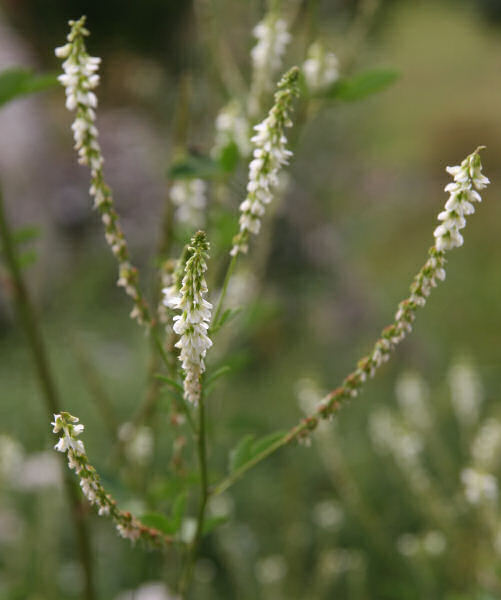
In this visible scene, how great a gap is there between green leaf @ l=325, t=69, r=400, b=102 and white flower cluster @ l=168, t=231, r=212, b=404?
499 millimetres

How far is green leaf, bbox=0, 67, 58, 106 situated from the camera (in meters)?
0.91

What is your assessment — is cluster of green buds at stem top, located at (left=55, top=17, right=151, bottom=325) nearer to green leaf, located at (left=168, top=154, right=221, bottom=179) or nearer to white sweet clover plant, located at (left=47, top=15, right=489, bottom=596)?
white sweet clover plant, located at (left=47, top=15, right=489, bottom=596)

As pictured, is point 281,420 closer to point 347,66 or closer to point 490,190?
point 347,66

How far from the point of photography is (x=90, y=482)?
0.60 metres

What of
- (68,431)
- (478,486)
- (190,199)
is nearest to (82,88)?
(68,431)

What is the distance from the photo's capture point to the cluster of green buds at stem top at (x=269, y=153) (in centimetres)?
62

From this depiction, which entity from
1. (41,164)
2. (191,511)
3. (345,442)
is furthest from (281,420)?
(41,164)

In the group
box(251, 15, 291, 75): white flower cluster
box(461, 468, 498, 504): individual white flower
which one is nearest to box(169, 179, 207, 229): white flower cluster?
box(251, 15, 291, 75): white flower cluster

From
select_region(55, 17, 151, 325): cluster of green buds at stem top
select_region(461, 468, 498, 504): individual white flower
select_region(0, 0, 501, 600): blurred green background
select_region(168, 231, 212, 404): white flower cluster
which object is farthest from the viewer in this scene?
select_region(0, 0, 501, 600): blurred green background

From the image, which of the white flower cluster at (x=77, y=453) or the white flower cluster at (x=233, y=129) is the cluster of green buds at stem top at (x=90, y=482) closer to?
the white flower cluster at (x=77, y=453)

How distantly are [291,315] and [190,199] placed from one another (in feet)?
11.2

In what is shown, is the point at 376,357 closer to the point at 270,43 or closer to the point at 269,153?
the point at 269,153

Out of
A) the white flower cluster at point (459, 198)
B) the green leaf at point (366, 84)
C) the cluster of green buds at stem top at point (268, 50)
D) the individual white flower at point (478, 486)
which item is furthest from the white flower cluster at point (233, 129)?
the individual white flower at point (478, 486)

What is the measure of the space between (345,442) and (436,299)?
2.79 meters
